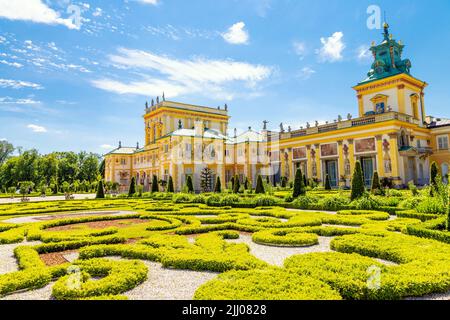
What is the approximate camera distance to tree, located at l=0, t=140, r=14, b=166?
217 feet

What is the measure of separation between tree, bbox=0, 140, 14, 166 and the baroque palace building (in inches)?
1650

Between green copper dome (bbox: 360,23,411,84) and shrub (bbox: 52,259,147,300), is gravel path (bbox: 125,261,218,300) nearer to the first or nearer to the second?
shrub (bbox: 52,259,147,300)

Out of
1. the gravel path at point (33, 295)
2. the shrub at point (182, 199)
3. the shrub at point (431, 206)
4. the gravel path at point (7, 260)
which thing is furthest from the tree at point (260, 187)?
the gravel path at point (33, 295)

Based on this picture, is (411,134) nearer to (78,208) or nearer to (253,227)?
(253,227)

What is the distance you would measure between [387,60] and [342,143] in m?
12.1

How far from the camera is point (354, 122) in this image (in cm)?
3005

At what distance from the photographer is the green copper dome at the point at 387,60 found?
33084mm

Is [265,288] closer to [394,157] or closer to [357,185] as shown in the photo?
[357,185]

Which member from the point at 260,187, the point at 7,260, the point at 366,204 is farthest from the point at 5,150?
the point at 366,204

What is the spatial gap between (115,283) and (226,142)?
1518 inches

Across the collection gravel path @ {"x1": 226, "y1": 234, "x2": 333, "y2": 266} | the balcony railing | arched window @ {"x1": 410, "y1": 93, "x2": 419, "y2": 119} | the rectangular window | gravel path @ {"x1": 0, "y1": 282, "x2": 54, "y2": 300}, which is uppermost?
arched window @ {"x1": 410, "y1": 93, "x2": 419, "y2": 119}

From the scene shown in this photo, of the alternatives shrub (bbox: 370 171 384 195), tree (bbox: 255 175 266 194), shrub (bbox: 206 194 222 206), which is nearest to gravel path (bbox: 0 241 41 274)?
shrub (bbox: 206 194 222 206)

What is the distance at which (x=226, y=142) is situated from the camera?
4234cm

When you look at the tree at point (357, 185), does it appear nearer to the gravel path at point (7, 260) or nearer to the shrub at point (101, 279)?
the shrub at point (101, 279)
